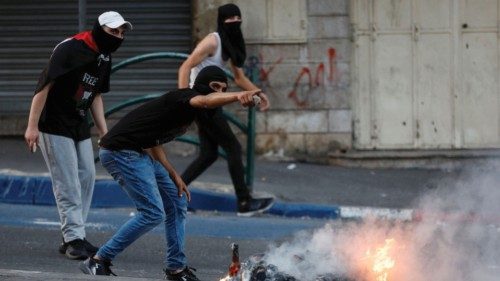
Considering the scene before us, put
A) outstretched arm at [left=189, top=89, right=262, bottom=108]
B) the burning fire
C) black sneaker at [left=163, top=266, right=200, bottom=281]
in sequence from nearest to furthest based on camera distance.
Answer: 1. the burning fire
2. outstretched arm at [left=189, top=89, right=262, bottom=108]
3. black sneaker at [left=163, top=266, right=200, bottom=281]

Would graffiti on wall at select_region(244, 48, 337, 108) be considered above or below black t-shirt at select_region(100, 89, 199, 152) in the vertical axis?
below

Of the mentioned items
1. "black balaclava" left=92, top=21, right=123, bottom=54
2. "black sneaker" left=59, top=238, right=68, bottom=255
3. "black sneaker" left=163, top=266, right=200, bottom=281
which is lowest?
"black sneaker" left=59, top=238, right=68, bottom=255

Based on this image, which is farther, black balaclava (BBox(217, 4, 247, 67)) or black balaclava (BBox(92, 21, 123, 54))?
black balaclava (BBox(217, 4, 247, 67))

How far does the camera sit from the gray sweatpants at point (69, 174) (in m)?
8.00

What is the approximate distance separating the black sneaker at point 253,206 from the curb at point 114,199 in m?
0.10

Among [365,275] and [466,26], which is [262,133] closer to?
[466,26]

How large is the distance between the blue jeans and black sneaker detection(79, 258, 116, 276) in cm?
4

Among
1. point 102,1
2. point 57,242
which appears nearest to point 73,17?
point 102,1

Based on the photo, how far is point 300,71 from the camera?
13.5 m

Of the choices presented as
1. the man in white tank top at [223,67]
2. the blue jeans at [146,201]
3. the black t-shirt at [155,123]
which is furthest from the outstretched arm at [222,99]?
A: the man in white tank top at [223,67]

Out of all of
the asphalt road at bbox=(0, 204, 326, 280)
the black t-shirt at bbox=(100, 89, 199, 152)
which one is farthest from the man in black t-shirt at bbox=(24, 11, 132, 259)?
the black t-shirt at bbox=(100, 89, 199, 152)

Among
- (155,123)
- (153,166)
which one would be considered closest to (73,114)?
(153,166)

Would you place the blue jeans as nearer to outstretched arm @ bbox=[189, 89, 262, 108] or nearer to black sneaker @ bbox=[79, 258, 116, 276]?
black sneaker @ bbox=[79, 258, 116, 276]

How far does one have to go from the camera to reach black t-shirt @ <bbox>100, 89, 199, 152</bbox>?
6.87 meters
